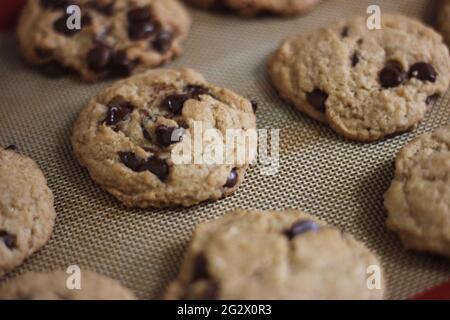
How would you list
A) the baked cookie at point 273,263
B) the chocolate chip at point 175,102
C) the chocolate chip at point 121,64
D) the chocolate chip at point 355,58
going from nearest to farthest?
the baked cookie at point 273,263, the chocolate chip at point 175,102, the chocolate chip at point 355,58, the chocolate chip at point 121,64

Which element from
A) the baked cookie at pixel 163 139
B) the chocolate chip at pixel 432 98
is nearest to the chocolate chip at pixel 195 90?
the baked cookie at pixel 163 139

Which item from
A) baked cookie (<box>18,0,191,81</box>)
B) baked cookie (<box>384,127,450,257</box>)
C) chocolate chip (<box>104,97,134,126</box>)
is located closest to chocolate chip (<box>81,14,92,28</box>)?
baked cookie (<box>18,0,191,81</box>)

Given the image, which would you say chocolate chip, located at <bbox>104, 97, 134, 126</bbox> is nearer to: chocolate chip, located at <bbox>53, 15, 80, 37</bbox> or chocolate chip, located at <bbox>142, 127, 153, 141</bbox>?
chocolate chip, located at <bbox>142, 127, 153, 141</bbox>

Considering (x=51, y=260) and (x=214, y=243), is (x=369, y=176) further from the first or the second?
(x=51, y=260)

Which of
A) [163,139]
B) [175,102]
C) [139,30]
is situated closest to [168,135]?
[163,139]

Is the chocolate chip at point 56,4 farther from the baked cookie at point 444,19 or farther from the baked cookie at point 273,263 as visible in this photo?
the baked cookie at point 444,19
